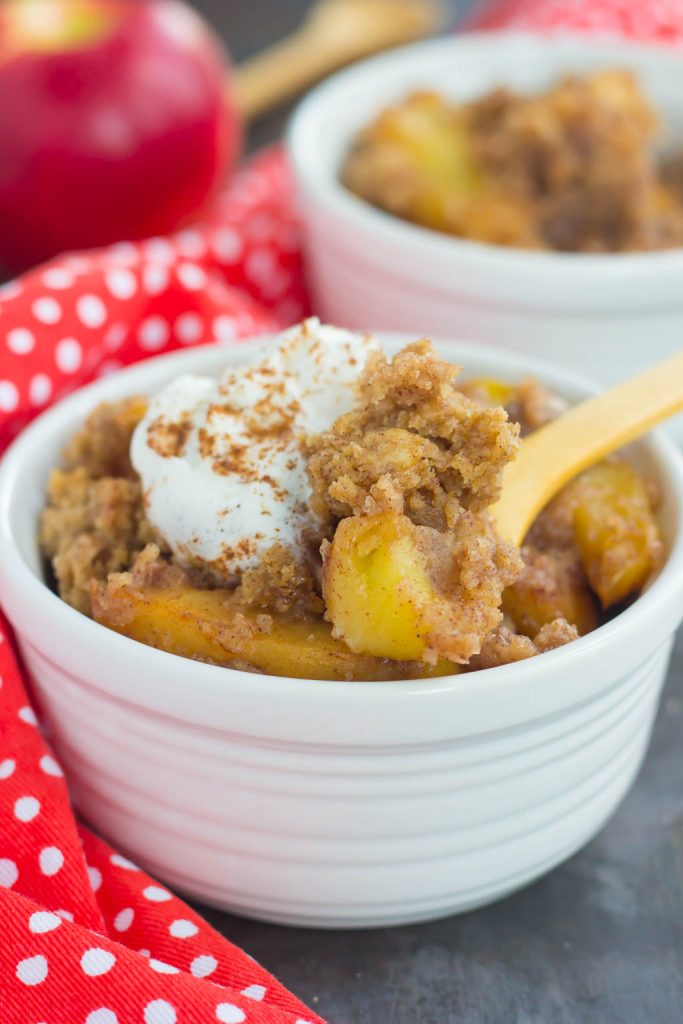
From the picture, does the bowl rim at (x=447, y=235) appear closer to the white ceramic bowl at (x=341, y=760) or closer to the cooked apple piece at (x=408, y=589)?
the white ceramic bowl at (x=341, y=760)

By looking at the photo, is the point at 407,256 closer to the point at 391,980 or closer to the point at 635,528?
the point at 635,528

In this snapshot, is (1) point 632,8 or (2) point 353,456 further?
(1) point 632,8

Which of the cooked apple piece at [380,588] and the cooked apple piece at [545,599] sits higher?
the cooked apple piece at [380,588]

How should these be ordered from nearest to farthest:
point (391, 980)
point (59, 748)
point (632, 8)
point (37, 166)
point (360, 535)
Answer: point (360, 535)
point (391, 980)
point (59, 748)
point (37, 166)
point (632, 8)

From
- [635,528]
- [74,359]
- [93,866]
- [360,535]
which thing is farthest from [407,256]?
[93,866]

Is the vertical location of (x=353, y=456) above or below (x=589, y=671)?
above

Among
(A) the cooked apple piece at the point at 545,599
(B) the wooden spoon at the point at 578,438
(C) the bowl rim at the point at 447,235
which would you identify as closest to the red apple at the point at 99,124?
(C) the bowl rim at the point at 447,235

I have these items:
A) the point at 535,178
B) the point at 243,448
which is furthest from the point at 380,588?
the point at 535,178

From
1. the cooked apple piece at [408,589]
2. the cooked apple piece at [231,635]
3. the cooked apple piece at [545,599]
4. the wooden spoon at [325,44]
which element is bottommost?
the wooden spoon at [325,44]

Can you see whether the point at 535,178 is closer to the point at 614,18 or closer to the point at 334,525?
the point at 614,18
